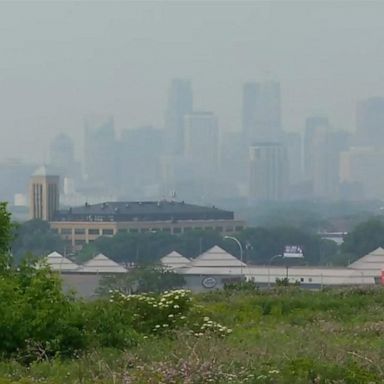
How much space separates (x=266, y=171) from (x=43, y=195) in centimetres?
2793

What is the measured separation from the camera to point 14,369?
272 inches

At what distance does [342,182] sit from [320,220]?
81.4 ft

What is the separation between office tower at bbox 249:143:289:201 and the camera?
81.0m

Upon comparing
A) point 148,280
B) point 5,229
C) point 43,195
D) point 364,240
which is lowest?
point 148,280

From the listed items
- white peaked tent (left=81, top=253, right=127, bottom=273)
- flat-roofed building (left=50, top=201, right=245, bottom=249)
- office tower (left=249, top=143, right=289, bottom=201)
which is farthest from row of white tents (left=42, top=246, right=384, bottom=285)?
office tower (left=249, top=143, right=289, bottom=201)

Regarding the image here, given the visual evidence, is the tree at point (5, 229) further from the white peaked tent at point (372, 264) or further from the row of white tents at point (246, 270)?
the white peaked tent at point (372, 264)

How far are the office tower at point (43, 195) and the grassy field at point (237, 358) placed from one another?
46.5 meters

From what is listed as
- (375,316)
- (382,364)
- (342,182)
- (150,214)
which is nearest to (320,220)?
(150,214)

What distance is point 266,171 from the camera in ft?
269

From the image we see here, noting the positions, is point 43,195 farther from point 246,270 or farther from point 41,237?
point 246,270

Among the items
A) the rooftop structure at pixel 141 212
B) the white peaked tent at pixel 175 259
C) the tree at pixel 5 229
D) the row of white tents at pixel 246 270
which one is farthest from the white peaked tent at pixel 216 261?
the tree at pixel 5 229

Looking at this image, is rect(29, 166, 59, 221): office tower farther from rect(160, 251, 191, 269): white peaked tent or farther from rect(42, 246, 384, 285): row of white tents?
rect(42, 246, 384, 285): row of white tents

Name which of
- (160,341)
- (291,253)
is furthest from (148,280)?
(291,253)

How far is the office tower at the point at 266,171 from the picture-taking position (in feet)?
266
